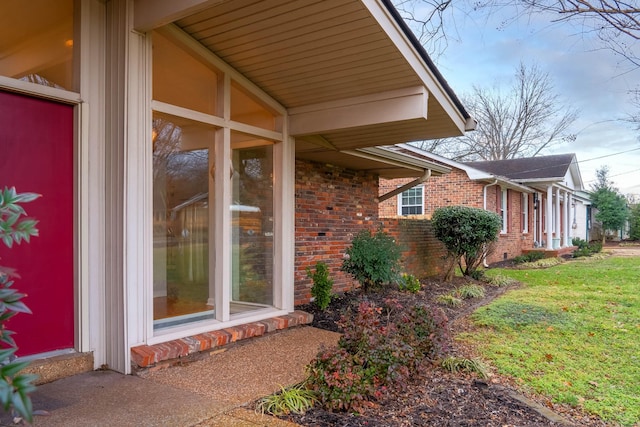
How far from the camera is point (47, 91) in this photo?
3.37 m

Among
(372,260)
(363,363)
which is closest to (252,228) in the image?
(372,260)

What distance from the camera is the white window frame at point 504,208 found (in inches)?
609

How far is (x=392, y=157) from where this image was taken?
7523mm

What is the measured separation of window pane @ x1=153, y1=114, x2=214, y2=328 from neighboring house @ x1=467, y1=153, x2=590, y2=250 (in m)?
15.5

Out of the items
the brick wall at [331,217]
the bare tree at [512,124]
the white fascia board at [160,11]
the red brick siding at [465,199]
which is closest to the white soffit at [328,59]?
the white fascia board at [160,11]

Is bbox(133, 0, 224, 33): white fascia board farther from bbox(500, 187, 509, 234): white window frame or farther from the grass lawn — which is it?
bbox(500, 187, 509, 234): white window frame

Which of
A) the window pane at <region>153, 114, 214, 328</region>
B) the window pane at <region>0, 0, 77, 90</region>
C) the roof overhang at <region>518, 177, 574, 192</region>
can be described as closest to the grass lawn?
the window pane at <region>153, 114, 214, 328</region>

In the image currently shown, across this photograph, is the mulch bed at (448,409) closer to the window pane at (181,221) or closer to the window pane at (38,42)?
the window pane at (181,221)

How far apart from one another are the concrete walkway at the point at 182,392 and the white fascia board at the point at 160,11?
2813 millimetres

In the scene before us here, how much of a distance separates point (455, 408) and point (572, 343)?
2.69m

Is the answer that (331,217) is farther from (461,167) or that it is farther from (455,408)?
(461,167)

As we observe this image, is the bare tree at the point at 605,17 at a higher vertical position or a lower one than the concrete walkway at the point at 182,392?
higher

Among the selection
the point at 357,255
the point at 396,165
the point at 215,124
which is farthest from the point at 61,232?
the point at 396,165

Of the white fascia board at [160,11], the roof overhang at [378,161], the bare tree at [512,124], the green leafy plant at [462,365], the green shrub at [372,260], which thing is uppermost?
the bare tree at [512,124]
